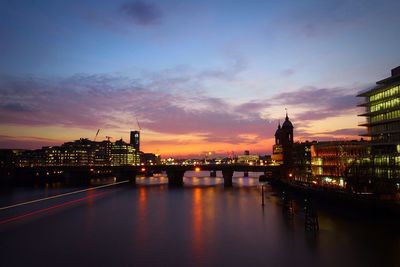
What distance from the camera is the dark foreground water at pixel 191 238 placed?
4534cm

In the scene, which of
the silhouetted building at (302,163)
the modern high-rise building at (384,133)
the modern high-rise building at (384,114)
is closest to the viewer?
the modern high-rise building at (384,133)

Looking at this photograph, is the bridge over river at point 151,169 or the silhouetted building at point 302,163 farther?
the bridge over river at point 151,169

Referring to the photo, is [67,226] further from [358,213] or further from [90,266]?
[358,213]

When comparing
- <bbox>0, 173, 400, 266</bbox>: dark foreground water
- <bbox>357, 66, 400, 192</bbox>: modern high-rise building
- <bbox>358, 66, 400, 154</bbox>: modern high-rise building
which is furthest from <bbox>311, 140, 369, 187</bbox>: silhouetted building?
<bbox>0, 173, 400, 266</bbox>: dark foreground water

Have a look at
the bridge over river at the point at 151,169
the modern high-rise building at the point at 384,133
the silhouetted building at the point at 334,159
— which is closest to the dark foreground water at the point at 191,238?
the modern high-rise building at the point at 384,133

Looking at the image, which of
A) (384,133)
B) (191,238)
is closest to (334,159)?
(384,133)

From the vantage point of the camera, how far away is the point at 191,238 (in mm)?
58031

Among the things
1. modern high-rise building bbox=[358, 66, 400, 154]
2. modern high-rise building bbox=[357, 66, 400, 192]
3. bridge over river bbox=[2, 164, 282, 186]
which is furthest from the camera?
bridge over river bbox=[2, 164, 282, 186]

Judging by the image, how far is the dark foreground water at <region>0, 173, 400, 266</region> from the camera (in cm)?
4534

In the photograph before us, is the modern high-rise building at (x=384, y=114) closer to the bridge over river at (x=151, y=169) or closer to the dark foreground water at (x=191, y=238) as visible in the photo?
the dark foreground water at (x=191, y=238)

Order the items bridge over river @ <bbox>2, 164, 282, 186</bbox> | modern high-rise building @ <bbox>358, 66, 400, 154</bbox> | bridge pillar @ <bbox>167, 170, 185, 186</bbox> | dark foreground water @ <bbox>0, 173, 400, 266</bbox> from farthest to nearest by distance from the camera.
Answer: bridge pillar @ <bbox>167, 170, 185, 186</bbox> < bridge over river @ <bbox>2, 164, 282, 186</bbox> < modern high-rise building @ <bbox>358, 66, 400, 154</bbox> < dark foreground water @ <bbox>0, 173, 400, 266</bbox>

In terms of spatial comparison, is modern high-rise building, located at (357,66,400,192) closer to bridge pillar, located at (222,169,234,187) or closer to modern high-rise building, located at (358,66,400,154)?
modern high-rise building, located at (358,66,400,154)

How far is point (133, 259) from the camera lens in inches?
1805

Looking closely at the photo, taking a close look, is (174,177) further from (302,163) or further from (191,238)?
(191,238)
